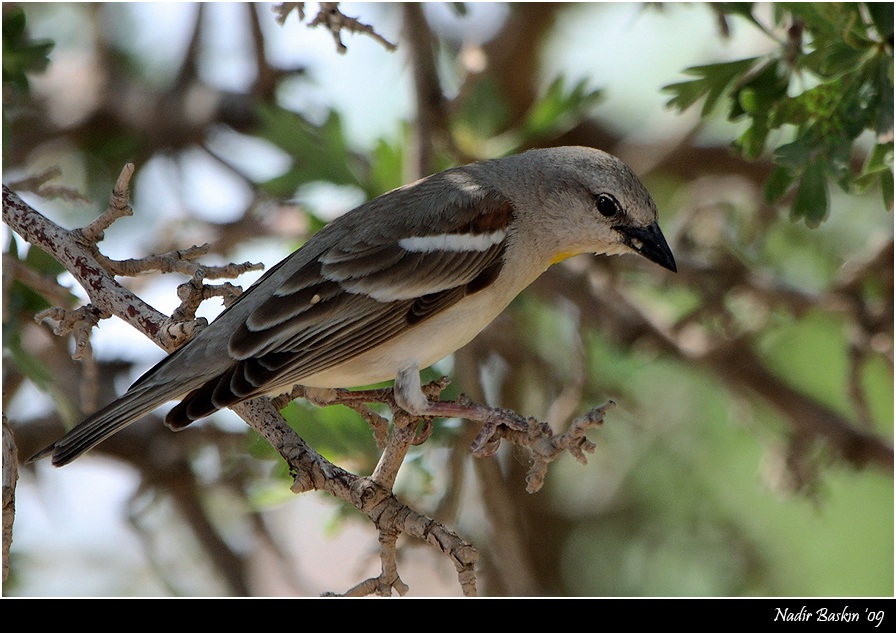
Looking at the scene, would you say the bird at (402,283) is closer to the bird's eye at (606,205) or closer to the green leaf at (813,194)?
the bird's eye at (606,205)

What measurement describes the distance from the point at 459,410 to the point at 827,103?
1817 mm

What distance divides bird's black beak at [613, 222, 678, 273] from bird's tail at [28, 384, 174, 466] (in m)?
1.99

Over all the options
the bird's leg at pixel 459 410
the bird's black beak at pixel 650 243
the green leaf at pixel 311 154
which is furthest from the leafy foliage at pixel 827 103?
the green leaf at pixel 311 154

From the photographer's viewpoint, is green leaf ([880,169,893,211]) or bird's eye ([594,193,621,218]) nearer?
green leaf ([880,169,893,211])

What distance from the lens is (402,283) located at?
3836 mm

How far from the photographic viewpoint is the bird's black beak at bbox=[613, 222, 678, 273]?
13.4 ft

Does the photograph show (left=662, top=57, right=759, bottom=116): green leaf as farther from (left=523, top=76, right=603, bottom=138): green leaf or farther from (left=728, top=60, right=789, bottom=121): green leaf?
(left=523, top=76, right=603, bottom=138): green leaf

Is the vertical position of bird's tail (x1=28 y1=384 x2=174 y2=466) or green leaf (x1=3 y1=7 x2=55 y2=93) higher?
green leaf (x1=3 y1=7 x2=55 y2=93)

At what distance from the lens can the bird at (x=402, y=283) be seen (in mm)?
3434

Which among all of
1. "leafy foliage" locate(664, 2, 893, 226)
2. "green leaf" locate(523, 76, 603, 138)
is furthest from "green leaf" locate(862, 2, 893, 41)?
"green leaf" locate(523, 76, 603, 138)

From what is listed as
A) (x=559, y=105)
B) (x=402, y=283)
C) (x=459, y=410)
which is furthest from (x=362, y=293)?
(x=559, y=105)

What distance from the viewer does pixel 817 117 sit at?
3.73 meters

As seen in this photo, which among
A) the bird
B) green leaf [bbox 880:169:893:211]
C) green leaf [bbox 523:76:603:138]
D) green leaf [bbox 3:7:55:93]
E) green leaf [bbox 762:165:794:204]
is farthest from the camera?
green leaf [bbox 523:76:603:138]

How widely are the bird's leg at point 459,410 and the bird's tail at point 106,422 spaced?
84 centimetres
